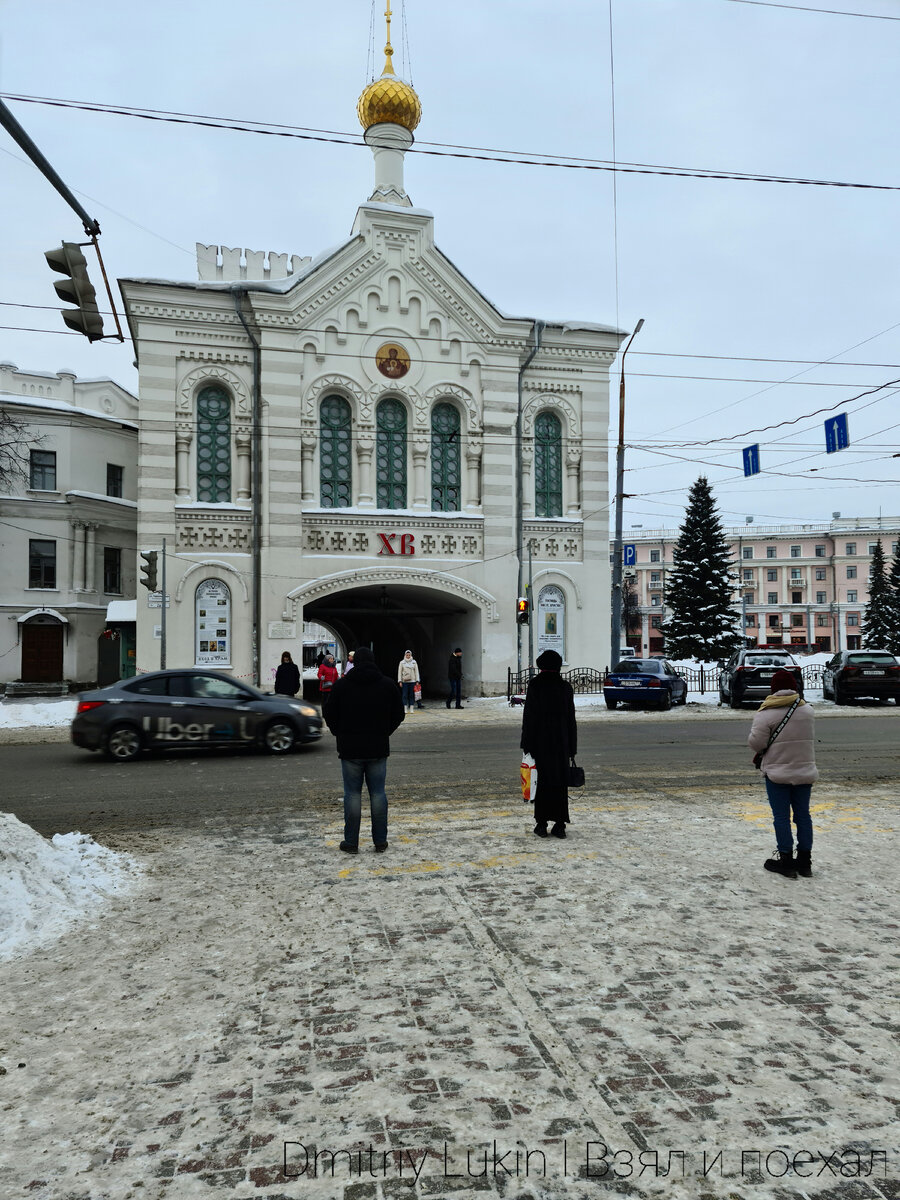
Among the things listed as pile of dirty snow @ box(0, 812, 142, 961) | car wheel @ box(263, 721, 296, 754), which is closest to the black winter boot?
pile of dirty snow @ box(0, 812, 142, 961)

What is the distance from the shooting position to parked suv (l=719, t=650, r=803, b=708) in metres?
24.6

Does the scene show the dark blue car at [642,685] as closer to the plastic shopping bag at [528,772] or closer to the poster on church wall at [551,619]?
the poster on church wall at [551,619]

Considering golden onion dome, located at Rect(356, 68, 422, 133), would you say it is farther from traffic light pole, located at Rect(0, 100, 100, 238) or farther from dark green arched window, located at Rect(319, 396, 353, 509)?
traffic light pole, located at Rect(0, 100, 100, 238)

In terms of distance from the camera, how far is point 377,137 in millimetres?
30859

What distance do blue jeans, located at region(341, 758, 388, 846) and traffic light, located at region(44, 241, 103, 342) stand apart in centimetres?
546

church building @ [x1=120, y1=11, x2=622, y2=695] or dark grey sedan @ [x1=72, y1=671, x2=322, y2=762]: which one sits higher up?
church building @ [x1=120, y1=11, x2=622, y2=695]

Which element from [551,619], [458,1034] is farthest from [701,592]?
[458,1034]

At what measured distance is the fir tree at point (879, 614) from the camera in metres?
65.5

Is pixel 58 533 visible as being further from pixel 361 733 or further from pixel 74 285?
pixel 361 733

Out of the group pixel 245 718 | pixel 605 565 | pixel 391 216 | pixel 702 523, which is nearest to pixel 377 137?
pixel 391 216

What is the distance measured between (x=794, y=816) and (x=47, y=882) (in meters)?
5.58

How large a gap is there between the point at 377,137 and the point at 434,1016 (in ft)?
108

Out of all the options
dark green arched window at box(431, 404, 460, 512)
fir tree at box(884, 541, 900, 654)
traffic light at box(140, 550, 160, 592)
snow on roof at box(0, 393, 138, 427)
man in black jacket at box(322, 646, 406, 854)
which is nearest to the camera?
man in black jacket at box(322, 646, 406, 854)

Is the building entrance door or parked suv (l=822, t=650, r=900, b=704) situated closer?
parked suv (l=822, t=650, r=900, b=704)
